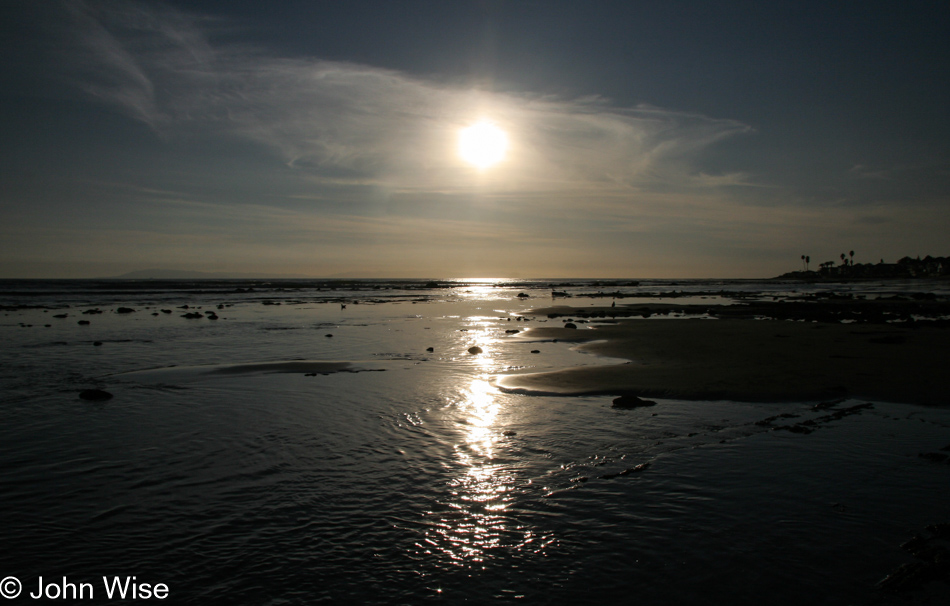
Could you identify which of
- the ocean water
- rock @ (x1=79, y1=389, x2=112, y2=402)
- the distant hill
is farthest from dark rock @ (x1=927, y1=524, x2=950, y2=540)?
the distant hill

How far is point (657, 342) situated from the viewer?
24.8 m

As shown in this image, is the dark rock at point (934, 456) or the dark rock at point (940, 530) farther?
the dark rock at point (934, 456)

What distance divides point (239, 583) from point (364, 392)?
30.7 feet

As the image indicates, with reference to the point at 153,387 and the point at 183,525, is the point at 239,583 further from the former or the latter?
the point at 153,387

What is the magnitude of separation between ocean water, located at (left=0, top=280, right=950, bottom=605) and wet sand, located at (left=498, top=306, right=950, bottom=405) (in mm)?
1376

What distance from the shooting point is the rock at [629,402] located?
1292cm

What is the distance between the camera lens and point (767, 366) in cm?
1762

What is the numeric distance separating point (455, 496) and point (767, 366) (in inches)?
558

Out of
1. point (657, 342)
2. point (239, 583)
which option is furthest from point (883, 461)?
point (657, 342)

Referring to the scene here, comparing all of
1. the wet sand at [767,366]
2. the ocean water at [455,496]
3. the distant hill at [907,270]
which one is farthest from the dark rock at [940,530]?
the distant hill at [907,270]

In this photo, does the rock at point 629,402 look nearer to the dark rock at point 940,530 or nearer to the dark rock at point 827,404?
the dark rock at point 827,404

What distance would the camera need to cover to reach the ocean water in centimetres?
562

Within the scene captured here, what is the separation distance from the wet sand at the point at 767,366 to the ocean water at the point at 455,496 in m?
1.38

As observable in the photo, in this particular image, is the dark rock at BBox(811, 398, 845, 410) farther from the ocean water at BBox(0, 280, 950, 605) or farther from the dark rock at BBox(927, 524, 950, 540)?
the dark rock at BBox(927, 524, 950, 540)
